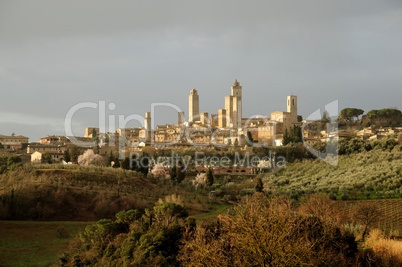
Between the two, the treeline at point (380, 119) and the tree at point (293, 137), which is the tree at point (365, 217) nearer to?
the tree at point (293, 137)

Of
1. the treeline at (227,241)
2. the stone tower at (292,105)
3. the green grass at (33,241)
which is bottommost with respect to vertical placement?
the green grass at (33,241)

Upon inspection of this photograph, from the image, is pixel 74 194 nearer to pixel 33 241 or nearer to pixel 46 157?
pixel 33 241

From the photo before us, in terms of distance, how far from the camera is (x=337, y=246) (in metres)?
14.9

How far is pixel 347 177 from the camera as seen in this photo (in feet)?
123

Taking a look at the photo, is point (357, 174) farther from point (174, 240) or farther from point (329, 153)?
point (174, 240)

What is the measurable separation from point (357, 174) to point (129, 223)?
903 inches

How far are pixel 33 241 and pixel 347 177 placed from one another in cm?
2225

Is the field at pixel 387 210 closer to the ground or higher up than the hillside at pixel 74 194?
closer to the ground

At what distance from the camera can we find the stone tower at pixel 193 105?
9156 centimetres

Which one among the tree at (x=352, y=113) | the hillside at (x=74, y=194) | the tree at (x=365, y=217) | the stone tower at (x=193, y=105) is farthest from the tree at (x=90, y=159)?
the tree at (x=352, y=113)

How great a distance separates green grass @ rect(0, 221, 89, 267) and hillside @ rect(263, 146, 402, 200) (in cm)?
1346

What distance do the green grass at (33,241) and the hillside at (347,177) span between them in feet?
44.2

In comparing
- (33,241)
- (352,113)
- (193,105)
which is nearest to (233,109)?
(193,105)

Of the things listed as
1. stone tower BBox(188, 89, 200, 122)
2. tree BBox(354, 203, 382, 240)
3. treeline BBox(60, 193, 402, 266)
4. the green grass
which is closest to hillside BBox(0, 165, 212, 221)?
the green grass
